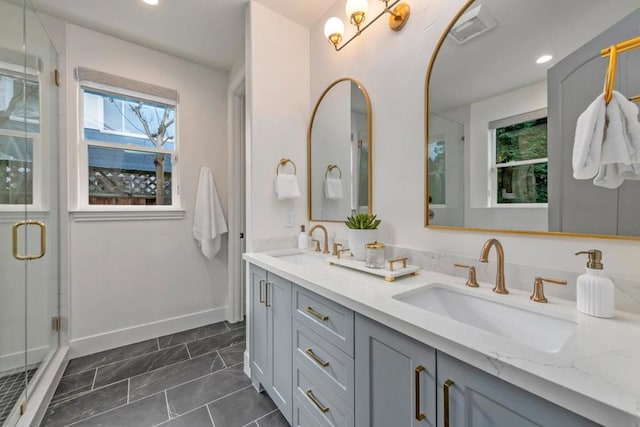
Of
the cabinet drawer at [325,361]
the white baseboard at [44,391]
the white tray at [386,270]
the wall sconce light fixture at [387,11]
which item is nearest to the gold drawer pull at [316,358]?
the cabinet drawer at [325,361]

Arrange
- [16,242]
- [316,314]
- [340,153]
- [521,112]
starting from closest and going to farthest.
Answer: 1. [521,112]
2. [316,314]
3. [16,242]
4. [340,153]

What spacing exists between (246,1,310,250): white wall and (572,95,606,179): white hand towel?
1.61 m

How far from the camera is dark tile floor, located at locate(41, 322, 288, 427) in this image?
57.3 inches

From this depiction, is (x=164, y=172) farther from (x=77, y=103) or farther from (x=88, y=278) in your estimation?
(x=88, y=278)

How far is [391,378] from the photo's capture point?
2.53 feet

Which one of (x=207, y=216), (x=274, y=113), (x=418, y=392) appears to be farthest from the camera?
(x=207, y=216)

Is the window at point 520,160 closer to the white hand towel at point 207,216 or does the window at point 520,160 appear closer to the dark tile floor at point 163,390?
the dark tile floor at point 163,390

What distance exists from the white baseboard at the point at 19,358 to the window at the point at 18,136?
88 centimetres

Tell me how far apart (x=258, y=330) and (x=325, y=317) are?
0.78 m

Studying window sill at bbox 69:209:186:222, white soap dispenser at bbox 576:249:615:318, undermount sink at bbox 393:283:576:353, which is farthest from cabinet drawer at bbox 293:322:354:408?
window sill at bbox 69:209:186:222

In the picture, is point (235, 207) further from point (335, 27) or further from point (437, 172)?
point (437, 172)

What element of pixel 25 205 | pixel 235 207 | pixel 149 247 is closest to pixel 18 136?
pixel 25 205

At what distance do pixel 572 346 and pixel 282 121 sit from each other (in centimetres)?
192

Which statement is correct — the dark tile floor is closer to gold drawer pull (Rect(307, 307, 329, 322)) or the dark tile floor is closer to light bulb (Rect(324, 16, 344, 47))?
gold drawer pull (Rect(307, 307, 329, 322))
